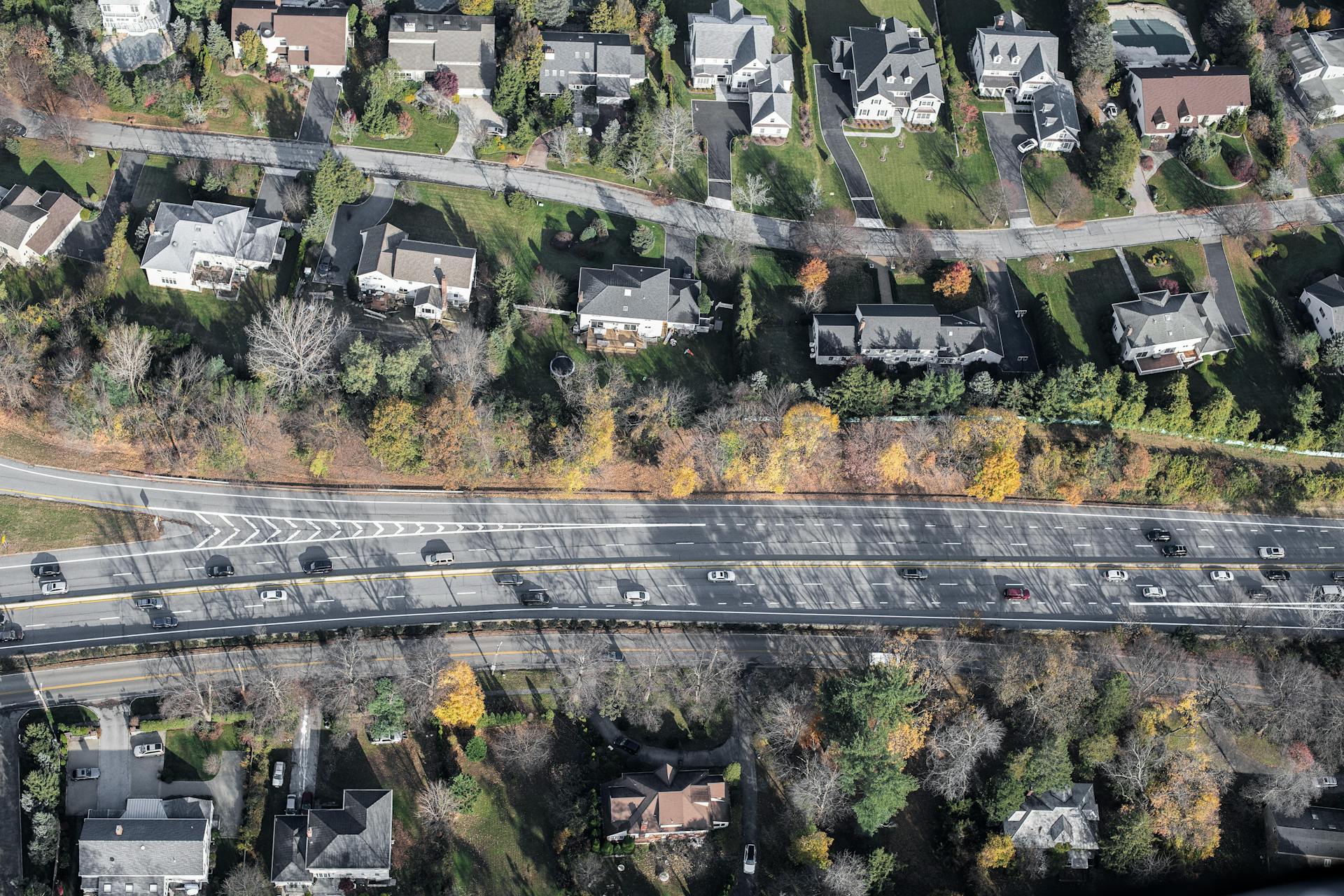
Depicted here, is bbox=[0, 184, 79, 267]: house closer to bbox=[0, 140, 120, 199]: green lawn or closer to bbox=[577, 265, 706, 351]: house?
bbox=[0, 140, 120, 199]: green lawn

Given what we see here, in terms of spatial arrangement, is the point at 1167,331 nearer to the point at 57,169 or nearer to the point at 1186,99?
the point at 1186,99

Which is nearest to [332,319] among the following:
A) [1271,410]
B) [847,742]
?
[847,742]

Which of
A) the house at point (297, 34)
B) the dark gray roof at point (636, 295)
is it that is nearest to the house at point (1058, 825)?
the dark gray roof at point (636, 295)

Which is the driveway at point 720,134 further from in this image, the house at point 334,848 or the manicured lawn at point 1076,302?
the house at point 334,848

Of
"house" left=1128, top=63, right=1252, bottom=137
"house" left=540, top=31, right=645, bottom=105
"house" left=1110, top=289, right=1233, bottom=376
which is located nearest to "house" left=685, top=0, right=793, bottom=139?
"house" left=540, top=31, right=645, bottom=105

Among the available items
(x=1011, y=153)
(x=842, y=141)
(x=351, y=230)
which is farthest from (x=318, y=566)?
(x=1011, y=153)
